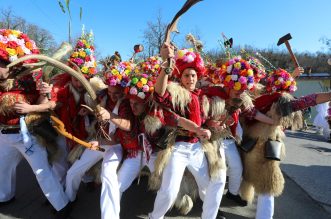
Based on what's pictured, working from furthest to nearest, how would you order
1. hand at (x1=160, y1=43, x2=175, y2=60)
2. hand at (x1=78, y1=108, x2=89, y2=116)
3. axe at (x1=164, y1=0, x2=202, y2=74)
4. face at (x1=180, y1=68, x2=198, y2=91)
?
hand at (x1=78, y1=108, x2=89, y2=116)
face at (x1=180, y1=68, x2=198, y2=91)
hand at (x1=160, y1=43, x2=175, y2=60)
axe at (x1=164, y1=0, x2=202, y2=74)

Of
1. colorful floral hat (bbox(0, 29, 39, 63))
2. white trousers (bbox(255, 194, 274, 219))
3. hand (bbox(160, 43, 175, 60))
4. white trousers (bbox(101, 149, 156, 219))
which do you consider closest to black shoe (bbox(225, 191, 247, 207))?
white trousers (bbox(255, 194, 274, 219))

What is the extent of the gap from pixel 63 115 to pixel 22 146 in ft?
1.88

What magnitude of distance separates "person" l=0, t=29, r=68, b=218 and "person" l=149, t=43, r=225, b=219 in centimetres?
122

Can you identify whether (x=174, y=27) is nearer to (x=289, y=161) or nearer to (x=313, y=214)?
(x=313, y=214)

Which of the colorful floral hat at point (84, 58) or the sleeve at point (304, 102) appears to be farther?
the colorful floral hat at point (84, 58)

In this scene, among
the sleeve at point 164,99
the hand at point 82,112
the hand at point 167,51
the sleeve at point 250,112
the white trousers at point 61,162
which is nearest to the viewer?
the hand at point 167,51

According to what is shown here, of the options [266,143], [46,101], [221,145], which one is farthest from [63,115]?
Result: [266,143]

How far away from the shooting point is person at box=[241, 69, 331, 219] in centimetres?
331

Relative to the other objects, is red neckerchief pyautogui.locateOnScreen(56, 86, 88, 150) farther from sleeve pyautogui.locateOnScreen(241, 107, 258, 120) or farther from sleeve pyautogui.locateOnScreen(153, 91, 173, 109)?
sleeve pyautogui.locateOnScreen(241, 107, 258, 120)

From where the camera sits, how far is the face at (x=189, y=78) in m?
3.15

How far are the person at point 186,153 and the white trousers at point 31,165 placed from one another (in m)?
1.12

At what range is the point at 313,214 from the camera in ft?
12.2

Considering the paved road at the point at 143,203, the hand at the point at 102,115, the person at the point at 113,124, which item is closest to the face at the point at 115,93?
the person at the point at 113,124

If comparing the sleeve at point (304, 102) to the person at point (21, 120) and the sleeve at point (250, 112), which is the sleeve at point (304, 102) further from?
the person at point (21, 120)
